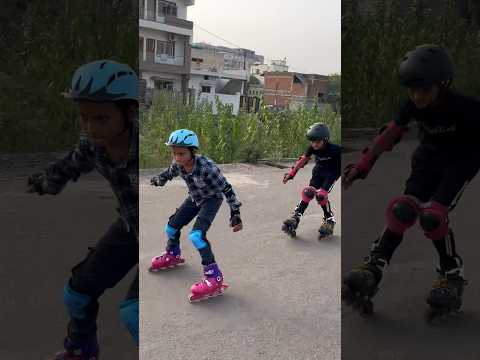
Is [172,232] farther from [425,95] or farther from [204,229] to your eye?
[425,95]

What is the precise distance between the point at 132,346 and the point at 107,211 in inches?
22.3

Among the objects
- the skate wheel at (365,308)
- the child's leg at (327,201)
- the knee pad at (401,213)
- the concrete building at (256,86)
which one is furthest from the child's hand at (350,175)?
the concrete building at (256,86)

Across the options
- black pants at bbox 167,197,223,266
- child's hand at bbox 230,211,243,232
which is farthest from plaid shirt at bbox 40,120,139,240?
black pants at bbox 167,197,223,266

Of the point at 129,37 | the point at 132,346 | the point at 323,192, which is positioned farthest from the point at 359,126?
the point at 323,192

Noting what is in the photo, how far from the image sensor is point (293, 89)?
5102 millimetres

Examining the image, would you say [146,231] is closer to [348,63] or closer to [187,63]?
[187,63]

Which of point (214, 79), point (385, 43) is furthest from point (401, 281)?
point (214, 79)

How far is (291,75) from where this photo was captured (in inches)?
184

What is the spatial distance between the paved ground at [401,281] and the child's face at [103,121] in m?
0.95

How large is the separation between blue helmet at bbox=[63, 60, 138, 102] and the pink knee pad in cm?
294

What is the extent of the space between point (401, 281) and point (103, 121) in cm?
139

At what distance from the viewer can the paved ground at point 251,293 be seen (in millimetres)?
2982

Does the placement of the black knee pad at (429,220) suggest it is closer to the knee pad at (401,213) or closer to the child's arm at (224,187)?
the knee pad at (401,213)

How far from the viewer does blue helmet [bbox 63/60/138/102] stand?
196cm
